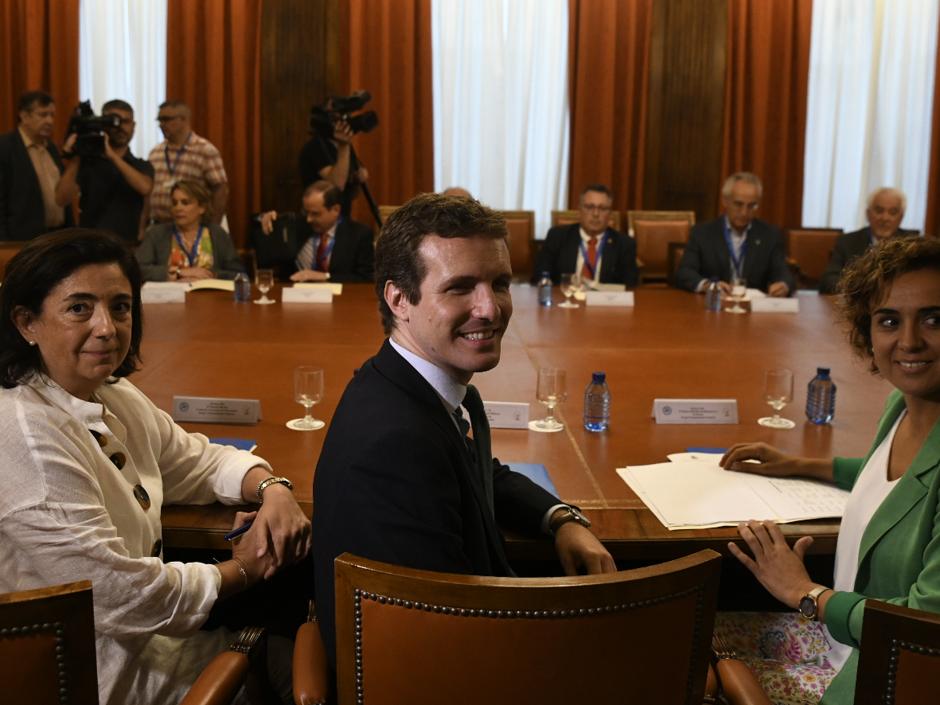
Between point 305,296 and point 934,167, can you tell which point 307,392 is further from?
point 934,167

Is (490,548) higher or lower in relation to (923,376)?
lower

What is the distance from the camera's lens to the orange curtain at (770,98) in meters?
7.30

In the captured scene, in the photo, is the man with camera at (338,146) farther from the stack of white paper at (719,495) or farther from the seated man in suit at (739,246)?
the stack of white paper at (719,495)

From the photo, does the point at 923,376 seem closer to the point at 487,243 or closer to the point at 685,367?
the point at 487,243

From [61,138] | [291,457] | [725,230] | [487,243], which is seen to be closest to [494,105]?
[725,230]

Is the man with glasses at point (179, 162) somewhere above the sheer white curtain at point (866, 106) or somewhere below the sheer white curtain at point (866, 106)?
below

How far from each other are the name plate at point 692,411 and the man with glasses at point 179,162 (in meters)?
4.31

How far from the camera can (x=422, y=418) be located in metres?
1.39

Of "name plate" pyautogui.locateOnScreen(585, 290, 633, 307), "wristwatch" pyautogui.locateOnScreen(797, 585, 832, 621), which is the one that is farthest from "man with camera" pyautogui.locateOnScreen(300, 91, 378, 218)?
"wristwatch" pyautogui.locateOnScreen(797, 585, 832, 621)

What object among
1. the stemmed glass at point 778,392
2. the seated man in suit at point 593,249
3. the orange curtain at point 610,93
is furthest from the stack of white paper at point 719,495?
the orange curtain at point 610,93

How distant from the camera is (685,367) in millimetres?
3166

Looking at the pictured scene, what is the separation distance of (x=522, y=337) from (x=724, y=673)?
90.5 inches

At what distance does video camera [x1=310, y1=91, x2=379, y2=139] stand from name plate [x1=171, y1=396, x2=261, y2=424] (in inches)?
146

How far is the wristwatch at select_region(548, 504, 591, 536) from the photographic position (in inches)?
68.8
